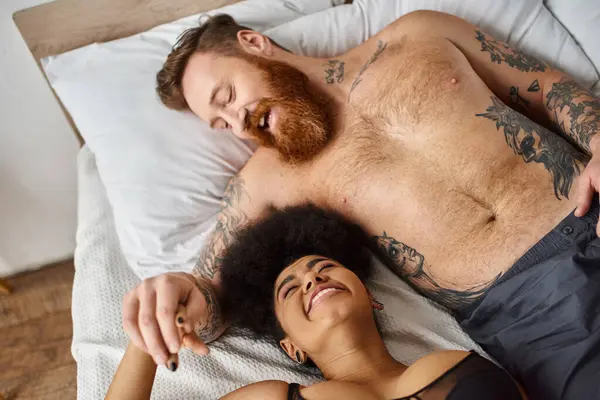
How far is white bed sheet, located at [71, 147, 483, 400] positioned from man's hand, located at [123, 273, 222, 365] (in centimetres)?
18

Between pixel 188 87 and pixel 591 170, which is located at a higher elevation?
pixel 591 170

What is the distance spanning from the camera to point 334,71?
1398 millimetres

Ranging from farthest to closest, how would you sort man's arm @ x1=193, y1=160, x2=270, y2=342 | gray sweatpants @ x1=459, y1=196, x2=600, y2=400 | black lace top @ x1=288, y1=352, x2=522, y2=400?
man's arm @ x1=193, y1=160, x2=270, y2=342
gray sweatpants @ x1=459, y1=196, x2=600, y2=400
black lace top @ x1=288, y1=352, x2=522, y2=400

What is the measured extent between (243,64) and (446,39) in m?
0.55

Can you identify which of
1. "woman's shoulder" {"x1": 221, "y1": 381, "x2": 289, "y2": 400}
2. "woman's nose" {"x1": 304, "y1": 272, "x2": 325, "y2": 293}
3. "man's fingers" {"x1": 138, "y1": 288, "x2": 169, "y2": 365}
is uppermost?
"woman's nose" {"x1": 304, "y1": 272, "x2": 325, "y2": 293}

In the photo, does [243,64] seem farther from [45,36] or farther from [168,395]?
[168,395]

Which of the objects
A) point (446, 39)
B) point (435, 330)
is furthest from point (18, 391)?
point (446, 39)

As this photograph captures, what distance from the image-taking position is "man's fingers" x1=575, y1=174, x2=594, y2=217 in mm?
1039

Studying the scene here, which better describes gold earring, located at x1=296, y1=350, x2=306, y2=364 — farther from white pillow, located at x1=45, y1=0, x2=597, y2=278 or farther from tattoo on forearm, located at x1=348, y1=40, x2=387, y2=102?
tattoo on forearm, located at x1=348, y1=40, x2=387, y2=102

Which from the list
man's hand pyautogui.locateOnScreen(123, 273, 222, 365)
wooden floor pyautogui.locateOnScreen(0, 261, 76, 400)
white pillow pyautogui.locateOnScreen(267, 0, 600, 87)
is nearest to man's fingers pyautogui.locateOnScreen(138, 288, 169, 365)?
man's hand pyautogui.locateOnScreen(123, 273, 222, 365)

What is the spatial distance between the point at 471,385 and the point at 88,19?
1.54 meters

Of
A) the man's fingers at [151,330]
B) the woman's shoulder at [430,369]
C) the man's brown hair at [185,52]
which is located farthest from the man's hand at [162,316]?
the man's brown hair at [185,52]

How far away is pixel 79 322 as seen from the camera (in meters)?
1.34

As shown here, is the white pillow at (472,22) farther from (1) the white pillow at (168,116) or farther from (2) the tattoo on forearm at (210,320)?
(2) the tattoo on forearm at (210,320)
